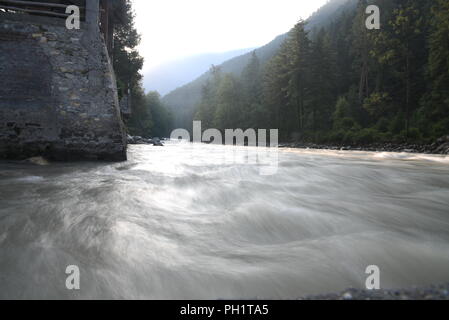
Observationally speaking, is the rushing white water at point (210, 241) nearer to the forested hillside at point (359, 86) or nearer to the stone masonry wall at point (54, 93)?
the stone masonry wall at point (54, 93)

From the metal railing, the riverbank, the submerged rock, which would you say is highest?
the metal railing

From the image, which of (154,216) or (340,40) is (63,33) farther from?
(340,40)

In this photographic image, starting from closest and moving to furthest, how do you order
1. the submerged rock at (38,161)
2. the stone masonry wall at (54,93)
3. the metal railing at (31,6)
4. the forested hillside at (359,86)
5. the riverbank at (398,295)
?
the riverbank at (398,295) → the submerged rock at (38,161) → the stone masonry wall at (54,93) → the metal railing at (31,6) → the forested hillside at (359,86)

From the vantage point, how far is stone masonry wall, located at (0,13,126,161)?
17.7ft

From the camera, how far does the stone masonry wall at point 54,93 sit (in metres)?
5.40

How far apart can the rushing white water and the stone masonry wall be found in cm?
254

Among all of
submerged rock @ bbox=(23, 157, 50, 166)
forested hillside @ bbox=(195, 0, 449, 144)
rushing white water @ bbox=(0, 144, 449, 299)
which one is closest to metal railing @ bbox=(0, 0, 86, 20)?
submerged rock @ bbox=(23, 157, 50, 166)

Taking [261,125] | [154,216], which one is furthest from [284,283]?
[261,125]

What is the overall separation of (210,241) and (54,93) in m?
5.88

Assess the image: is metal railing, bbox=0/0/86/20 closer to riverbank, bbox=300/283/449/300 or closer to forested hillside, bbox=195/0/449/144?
riverbank, bbox=300/283/449/300

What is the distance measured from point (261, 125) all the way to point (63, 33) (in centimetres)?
3581

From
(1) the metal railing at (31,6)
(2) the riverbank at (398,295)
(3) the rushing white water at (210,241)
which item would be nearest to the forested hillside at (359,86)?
(3) the rushing white water at (210,241)

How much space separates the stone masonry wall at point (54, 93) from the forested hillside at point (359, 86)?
→ 16.9 metres

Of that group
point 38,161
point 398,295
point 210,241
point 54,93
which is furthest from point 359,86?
point 398,295
